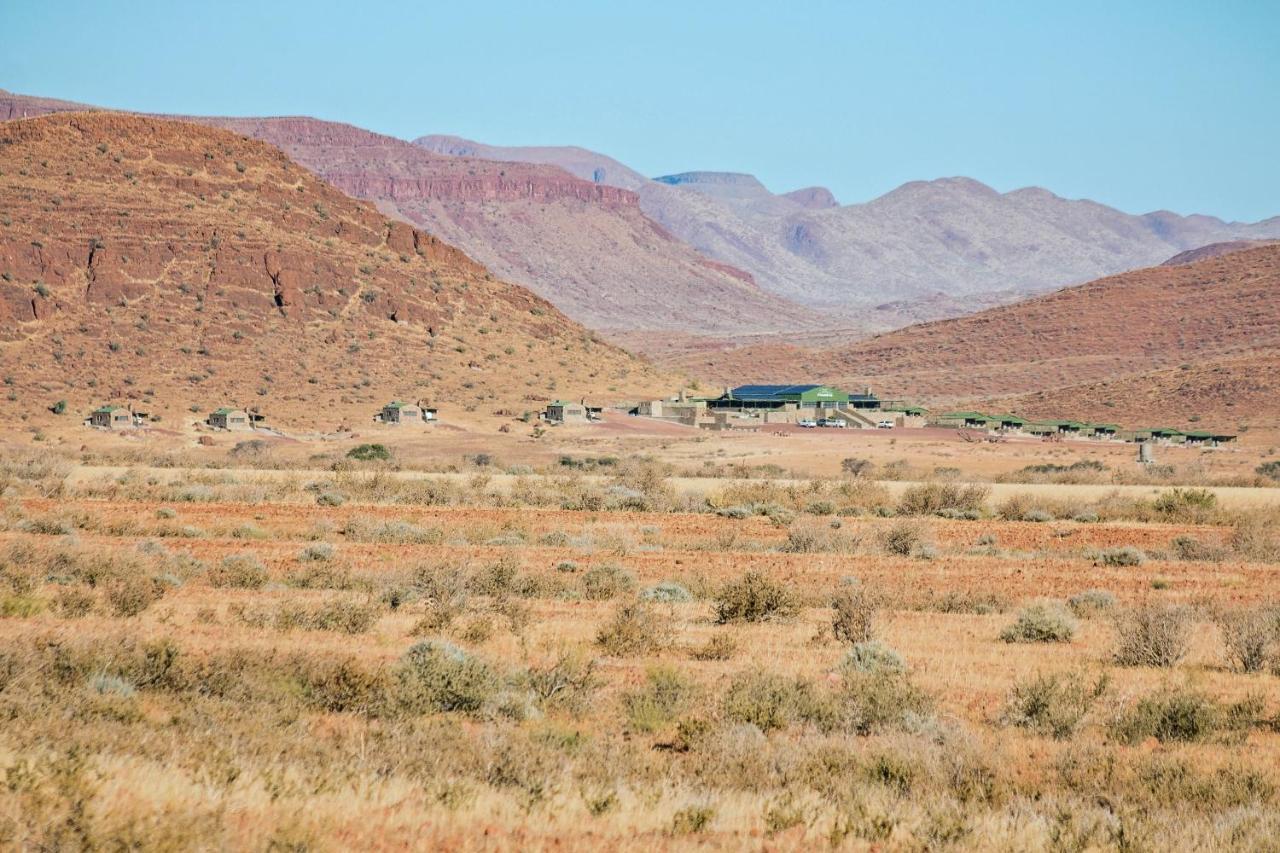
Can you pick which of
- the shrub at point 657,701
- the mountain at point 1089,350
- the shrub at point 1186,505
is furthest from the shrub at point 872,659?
the mountain at point 1089,350

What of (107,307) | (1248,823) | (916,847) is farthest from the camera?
(107,307)

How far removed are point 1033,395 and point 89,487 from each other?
94.3 meters

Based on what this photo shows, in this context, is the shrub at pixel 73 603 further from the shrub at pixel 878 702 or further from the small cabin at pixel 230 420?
the small cabin at pixel 230 420

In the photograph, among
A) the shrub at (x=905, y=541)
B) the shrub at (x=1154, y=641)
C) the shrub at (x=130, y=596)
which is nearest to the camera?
the shrub at (x=1154, y=641)

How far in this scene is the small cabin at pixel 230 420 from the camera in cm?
7106

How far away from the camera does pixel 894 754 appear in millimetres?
10289

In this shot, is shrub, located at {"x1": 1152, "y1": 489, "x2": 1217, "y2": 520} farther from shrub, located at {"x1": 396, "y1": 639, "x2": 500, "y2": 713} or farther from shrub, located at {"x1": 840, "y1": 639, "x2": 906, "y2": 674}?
shrub, located at {"x1": 396, "y1": 639, "x2": 500, "y2": 713}

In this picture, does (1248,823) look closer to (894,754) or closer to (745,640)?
(894,754)

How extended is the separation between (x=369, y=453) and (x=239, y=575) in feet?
137

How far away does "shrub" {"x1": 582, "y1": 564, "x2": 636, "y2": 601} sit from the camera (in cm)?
2072

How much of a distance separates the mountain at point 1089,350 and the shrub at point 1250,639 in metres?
92.2

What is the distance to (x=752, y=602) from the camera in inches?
734

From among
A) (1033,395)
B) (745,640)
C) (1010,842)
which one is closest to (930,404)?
(1033,395)

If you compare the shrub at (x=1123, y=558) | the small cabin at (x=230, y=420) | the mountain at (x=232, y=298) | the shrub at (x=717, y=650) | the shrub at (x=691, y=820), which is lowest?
the shrub at (x=1123, y=558)
